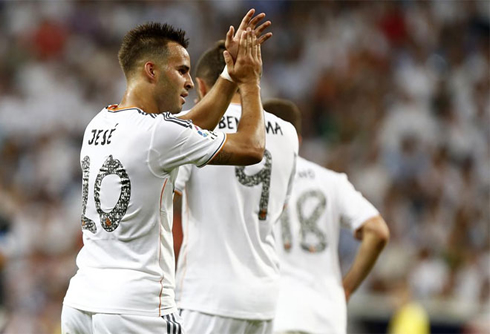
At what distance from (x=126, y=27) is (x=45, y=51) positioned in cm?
152

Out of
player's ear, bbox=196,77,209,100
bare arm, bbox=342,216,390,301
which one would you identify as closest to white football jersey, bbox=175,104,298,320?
player's ear, bbox=196,77,209,100

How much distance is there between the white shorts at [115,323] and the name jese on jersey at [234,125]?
4.11 ft

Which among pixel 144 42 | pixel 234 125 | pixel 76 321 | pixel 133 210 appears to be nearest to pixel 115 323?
pixel 76 321

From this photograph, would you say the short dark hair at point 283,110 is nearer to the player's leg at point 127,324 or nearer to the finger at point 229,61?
the finger at point 229,61

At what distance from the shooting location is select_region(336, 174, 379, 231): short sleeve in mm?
5785

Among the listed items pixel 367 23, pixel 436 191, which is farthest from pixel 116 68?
pixel 436 191

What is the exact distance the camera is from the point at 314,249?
575 cm

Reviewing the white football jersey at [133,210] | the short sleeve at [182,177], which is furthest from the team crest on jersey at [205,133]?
the short sleeve at [182,177]

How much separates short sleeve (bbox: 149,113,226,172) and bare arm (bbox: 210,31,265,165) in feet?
0.18

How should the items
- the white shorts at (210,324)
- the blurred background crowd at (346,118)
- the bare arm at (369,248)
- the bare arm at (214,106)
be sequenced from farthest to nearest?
the blurred background crowd at (346,118) < the bare arm at (369,248) < the white shorts at (210,324) < the bare arm at (214,106)

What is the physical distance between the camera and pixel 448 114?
14133mm

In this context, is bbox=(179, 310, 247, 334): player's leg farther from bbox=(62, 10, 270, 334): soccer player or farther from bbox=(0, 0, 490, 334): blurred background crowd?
bbox=(0, 0, 490, 334): blurred background crowd

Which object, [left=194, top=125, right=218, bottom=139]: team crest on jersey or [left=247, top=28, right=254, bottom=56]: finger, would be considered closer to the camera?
[left=194, top=125, right=218, bottom=139]: team crest on jersey

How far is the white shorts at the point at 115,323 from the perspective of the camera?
3676 millimetres
